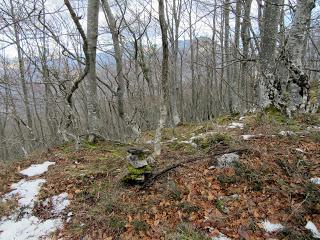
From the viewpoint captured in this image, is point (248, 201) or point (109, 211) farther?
point (109, 211)

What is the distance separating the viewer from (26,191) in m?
4.59

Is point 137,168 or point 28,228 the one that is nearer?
point 28,228

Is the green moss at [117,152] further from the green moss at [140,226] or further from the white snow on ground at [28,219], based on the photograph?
the green moss at [140,226]

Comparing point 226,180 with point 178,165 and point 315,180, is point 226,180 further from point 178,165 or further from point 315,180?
point 315,180

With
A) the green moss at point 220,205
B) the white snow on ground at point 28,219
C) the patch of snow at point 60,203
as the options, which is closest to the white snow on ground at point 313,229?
the green moss at point 220,205

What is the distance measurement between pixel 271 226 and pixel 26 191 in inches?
143

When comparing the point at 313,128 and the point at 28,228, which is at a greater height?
the point at 313,128

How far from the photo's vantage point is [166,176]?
4.40 metres

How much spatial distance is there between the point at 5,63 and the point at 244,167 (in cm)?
2035

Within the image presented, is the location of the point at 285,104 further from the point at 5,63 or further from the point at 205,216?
the point at 5,63

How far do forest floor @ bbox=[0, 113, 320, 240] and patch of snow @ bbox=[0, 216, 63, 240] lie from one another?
0.25ft

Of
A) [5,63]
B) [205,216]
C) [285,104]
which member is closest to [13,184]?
[205,216]

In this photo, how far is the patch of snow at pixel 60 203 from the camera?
4059mm

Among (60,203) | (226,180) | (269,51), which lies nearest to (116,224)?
(60,203)
